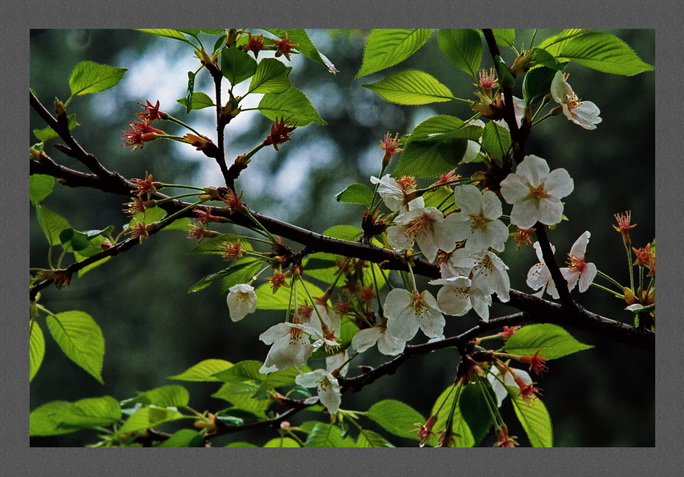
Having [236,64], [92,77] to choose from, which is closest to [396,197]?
[236,64]

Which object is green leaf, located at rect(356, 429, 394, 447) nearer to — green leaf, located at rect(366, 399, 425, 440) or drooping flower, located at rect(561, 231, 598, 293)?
green leaf, located at rect(366, 399, 425, 440)

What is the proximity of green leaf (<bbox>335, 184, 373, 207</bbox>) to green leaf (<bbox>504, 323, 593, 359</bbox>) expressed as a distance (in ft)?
0.57

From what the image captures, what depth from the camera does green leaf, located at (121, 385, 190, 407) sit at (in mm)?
671

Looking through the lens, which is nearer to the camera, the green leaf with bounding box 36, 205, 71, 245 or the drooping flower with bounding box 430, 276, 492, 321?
the drooping flower with bounding box 430, 276, 492, 321

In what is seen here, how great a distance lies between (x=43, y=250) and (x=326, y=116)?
4.70 feet

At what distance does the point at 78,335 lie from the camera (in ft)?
2.11

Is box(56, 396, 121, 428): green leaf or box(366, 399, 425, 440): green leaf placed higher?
box(56, 396, 121, 428): green leaf

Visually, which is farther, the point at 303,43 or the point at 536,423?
the point at 536,423

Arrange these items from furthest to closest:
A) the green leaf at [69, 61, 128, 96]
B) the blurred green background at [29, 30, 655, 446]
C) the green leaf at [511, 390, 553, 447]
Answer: the blurred green background at [29, 30, 655, 446] → the green leaf at [511, 390, 553, 447] → the green leaf at [69, 61, 128, 96]

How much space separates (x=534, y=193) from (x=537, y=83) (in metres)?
0.07

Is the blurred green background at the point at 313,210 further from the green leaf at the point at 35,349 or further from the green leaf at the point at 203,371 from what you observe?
the green leaf at the point at 35,349

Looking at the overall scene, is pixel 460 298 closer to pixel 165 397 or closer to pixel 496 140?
pixel 496 140

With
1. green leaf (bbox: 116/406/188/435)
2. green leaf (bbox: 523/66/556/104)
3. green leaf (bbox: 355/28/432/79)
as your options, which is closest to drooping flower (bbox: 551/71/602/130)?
green leaf (bbox: 523/66/556/104)

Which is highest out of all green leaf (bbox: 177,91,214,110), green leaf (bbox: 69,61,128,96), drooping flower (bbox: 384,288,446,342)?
green leaf (bbox: 69,61,128,96)
